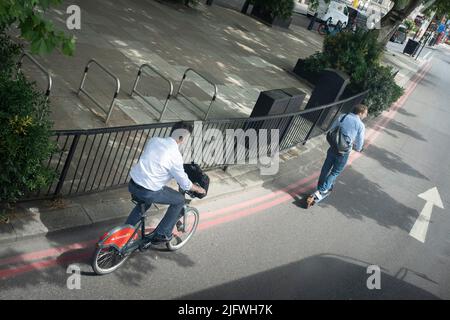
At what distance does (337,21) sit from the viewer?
3072 cm

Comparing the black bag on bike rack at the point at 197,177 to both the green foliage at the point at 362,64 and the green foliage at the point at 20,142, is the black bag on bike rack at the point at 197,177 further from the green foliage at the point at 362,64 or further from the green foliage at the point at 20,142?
the green foliage at the point at 362,64

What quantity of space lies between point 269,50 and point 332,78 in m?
7.95

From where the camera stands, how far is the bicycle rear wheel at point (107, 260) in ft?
15.9

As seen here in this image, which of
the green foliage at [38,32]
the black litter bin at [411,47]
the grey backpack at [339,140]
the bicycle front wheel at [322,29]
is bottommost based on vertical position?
the grey backpack at [339,140]

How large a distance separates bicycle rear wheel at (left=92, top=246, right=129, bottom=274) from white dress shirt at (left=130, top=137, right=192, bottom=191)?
884 mm

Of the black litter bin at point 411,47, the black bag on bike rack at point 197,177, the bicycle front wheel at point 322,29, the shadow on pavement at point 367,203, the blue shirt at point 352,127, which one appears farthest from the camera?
the black litter bin at point 411,47

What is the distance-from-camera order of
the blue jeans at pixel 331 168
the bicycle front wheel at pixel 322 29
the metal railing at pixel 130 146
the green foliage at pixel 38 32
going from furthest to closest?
the bicycle front wheel at pixel 322 29 → the blue jeans at pixel 331 168 → the metal railing at pixel 130 146 → the green foliage at pixel 38 32

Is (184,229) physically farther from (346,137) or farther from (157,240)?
(346,137)

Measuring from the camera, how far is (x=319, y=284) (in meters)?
6.30

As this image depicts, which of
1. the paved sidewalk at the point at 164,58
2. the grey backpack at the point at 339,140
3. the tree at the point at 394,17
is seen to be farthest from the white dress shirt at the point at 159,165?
the tree at the point at 394,17

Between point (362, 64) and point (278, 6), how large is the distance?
9.87m

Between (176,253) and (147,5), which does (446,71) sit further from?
(176,253)

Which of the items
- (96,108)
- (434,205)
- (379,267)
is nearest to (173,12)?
(96,108)

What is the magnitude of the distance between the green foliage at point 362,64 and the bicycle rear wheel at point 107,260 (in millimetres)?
11694
